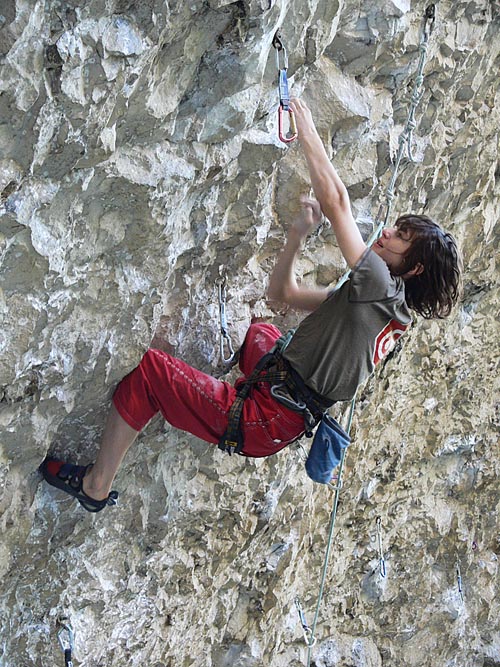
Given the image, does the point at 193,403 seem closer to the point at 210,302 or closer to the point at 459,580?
the point at 210,302

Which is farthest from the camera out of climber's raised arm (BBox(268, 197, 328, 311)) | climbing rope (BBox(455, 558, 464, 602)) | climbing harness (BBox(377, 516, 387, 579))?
climbing rope (BBox(455, 558, 464, 602))

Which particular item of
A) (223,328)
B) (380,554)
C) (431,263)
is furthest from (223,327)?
(380,554)

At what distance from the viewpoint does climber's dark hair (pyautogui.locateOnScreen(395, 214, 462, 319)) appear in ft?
9.04

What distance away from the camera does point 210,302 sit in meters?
3.33

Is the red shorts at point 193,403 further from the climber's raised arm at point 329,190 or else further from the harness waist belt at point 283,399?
the climber's raised arm at point 329,190

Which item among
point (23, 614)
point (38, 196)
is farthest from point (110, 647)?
point (38, 196)

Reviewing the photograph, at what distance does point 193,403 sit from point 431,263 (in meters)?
1.02

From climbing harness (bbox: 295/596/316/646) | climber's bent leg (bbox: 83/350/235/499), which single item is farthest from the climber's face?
climbing harness (bbox: 295/596/316/646)

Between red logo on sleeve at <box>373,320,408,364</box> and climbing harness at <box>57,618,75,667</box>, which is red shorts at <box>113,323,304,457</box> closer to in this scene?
red logo on sleeve at <box>373,320,408,364</box>

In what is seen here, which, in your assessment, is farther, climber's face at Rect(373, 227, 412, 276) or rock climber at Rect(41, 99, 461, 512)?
climber's face at Rect(373, 227, 412, 276)

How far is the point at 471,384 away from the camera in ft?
19.5

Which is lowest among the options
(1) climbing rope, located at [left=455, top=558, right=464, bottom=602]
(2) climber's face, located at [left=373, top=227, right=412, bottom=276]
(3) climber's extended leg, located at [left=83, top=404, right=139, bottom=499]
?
(1) climbing rope, located at [left=455, top=558, right=464, bottom=602]

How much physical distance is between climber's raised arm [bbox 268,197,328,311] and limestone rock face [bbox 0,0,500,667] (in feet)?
0.47

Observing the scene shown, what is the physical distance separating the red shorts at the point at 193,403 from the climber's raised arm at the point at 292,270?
1.65ft
